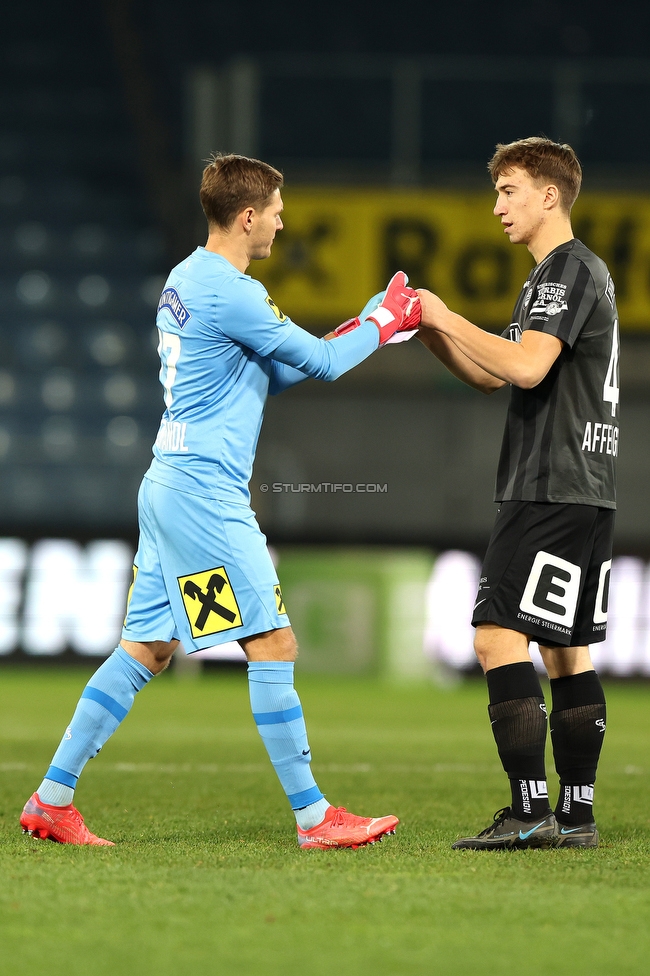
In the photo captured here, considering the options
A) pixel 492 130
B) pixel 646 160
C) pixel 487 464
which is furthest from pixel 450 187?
pixel 487 464

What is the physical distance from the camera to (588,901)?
11.1 feet

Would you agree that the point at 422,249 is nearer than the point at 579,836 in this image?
No

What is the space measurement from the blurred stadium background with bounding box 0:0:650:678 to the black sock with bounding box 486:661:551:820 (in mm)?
7115

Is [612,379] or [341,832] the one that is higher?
[612,379]

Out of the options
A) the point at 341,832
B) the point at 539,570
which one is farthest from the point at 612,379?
the point at 341,832

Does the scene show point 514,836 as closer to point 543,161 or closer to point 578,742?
point 578,742

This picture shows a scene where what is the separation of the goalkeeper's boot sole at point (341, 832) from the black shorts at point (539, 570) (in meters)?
0.69

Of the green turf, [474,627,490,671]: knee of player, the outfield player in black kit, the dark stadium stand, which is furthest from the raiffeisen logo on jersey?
the dark stadium stand

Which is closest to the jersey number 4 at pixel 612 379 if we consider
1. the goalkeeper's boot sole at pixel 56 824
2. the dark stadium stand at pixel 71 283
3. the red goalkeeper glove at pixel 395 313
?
the red goalkeeper glove at pixel 395 313

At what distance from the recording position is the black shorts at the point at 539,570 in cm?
426

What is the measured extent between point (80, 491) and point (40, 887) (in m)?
11.4

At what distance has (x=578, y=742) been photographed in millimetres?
4438

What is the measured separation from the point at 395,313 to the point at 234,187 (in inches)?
24.3

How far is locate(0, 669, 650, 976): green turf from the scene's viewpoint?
9.43ft
